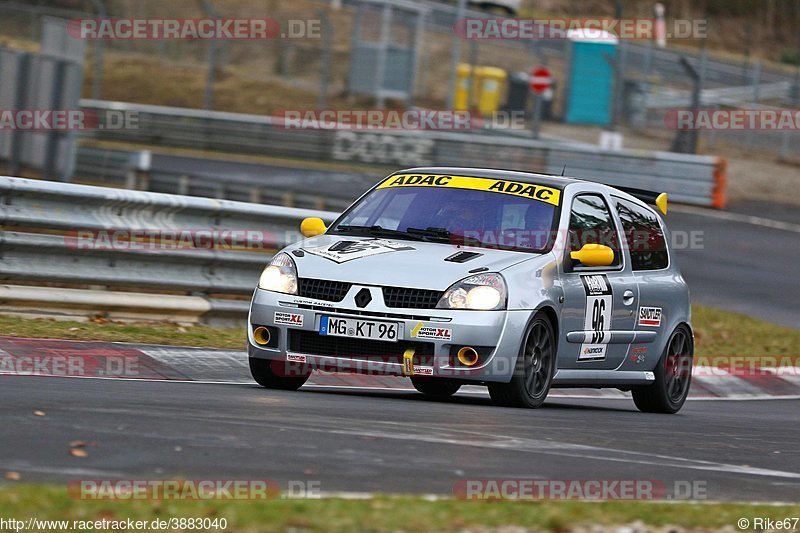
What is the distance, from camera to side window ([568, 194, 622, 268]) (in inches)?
406

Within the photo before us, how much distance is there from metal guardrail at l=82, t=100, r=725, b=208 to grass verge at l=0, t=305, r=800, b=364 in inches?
497

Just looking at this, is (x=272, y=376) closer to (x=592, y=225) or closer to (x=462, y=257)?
(x=462, y=257)

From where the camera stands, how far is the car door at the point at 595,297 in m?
10.0

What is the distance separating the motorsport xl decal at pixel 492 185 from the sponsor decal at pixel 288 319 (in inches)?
64.9

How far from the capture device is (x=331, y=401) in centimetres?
903

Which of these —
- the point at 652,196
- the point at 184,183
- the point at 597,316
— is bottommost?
the point at 184,183

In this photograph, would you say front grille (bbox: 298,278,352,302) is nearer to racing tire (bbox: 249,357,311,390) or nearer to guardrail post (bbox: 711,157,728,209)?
racing tire (bbox: 249,357,311,390)

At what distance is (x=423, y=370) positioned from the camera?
9.10 m

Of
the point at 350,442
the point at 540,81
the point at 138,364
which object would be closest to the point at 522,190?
the point at 138,364

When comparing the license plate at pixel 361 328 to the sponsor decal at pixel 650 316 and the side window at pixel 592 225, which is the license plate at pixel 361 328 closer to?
the side window at pixel 592 225

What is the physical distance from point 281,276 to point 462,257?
112 cm

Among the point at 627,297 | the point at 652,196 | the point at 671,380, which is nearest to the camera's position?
the point at 627,297

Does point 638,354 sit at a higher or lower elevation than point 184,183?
lower

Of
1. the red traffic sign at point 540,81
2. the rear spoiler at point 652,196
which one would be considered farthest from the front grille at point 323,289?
the red traffic sign at point 540,81
